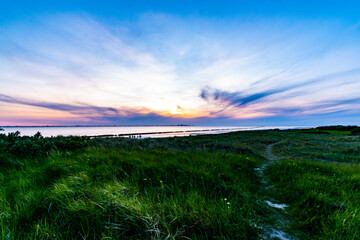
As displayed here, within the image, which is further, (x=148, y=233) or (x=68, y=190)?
(x=68, y=190)

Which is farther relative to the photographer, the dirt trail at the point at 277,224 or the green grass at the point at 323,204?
the dirt trail at the point at 277,224

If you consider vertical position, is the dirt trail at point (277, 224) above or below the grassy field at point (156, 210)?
below

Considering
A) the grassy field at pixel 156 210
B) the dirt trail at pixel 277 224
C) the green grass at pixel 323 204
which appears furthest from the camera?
the dirt trail at pixel 277 224

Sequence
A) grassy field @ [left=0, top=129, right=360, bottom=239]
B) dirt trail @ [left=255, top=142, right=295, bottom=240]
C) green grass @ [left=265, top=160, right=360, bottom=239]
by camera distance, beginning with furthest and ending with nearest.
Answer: dirt trail @ [left=255, top=142, right=295, bottom=240], green grass @ [left=265, top=160, right=360, bottom=239], grassy field @ [left=0, top=129, right=360, bottom=239]

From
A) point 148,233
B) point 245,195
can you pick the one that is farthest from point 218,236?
point 245,195

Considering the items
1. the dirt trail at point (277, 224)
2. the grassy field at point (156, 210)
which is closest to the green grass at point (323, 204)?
the grassy field at point (156, 210)

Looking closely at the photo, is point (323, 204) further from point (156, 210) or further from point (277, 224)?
point (156, 210)

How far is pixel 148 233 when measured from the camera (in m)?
1.95

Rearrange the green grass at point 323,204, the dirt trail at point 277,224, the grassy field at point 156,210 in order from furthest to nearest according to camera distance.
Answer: the dirt trail at point 277,224 < the green grass at point 323,204 < the grassy field at point 156,210

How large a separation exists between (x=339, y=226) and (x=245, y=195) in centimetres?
153

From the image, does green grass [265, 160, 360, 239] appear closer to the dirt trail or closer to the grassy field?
the grassy field

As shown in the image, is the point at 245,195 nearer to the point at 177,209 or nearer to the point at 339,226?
the point at 339,226

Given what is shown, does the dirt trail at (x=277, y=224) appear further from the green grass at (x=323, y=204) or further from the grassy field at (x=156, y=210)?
the green grass at (x=323, y=204)

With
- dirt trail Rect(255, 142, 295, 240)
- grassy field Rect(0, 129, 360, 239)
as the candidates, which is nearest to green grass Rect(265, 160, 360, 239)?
grassy field Rect(0, 129, 360, 239)
